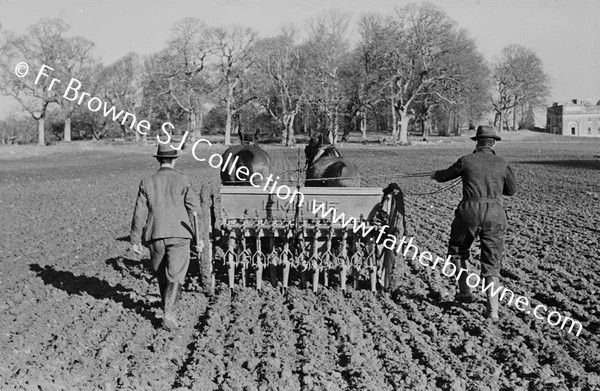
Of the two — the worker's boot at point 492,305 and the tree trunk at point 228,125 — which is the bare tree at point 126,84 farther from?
the worker's boot at point 492,305

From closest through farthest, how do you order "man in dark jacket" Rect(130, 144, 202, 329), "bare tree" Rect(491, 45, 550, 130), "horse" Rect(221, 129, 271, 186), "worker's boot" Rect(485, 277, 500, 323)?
"man in dark jacket" Rect(130, 144, 202, 329)
"worker's boot" Rect(485, 277, 500, 323)
"horse" Rect(221, 129, 271, 186)
"bare tree" Rect(491, 45, 550, 130)

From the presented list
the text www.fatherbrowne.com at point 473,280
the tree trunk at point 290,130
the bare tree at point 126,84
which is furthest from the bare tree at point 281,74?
the text www.fatherbrowne.com at point 473,280

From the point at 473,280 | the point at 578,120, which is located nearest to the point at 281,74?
the point at 473,280

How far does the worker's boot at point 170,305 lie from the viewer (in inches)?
248

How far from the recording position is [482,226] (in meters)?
6.94

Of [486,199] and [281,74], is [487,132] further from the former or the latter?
[281,74]

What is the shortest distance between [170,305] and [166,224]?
76 centimetres

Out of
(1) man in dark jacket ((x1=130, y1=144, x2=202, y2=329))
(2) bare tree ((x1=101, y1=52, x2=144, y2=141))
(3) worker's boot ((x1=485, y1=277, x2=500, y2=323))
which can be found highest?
(2) bare tree ((x1=101, y1=52, x2=144, y2=141))

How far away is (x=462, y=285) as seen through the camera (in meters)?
7.24

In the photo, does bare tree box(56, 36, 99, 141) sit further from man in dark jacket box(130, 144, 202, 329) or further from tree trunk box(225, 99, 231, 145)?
man in dark jacket box(130, 144, 202, 329)

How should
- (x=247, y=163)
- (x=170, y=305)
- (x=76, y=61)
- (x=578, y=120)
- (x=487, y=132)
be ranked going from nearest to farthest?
(x=170, y=305), (x=487, y=132), (x=247, y=163), (x=76, y=61), (x=578, y=120)

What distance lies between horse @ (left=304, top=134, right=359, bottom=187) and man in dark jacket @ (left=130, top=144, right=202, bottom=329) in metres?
2.90

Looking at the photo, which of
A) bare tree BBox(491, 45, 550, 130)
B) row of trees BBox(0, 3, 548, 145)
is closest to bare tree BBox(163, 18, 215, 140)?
row of trees BBox(0, 3, 548, 145)

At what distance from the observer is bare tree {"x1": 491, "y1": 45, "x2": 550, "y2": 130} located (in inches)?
3083
